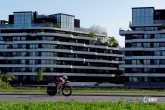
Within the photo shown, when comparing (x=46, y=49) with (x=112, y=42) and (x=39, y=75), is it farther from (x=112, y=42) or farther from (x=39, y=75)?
(x=112, y=42)

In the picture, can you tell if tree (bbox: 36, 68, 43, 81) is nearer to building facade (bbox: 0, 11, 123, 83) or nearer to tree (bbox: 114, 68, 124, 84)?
building facade (bbox: 0, 11, 123, 83)

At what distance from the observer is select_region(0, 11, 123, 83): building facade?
125194 millimetres

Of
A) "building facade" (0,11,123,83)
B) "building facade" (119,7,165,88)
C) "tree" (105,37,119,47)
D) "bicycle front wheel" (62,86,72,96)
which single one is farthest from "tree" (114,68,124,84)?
"bicycle front wheel" (62,86,72,96)

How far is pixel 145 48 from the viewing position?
118m

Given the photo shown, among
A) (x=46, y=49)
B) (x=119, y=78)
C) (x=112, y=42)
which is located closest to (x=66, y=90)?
(x=46, y=49)

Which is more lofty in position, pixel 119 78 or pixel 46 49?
pixel 46 49

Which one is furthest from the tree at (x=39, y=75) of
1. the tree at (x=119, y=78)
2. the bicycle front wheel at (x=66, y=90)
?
the bicycle front wheel at (x=66, y=90)

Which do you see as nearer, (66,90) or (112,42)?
(66,90)

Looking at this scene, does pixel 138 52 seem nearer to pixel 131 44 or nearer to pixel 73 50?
pixel 131 44

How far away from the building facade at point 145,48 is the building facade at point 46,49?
17464mm

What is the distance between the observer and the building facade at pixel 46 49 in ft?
411

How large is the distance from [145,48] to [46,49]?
29.1 meters

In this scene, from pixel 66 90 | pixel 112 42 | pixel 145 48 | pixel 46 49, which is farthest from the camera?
pixel 112 42

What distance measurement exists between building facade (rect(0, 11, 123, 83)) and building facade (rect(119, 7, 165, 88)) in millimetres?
17464
